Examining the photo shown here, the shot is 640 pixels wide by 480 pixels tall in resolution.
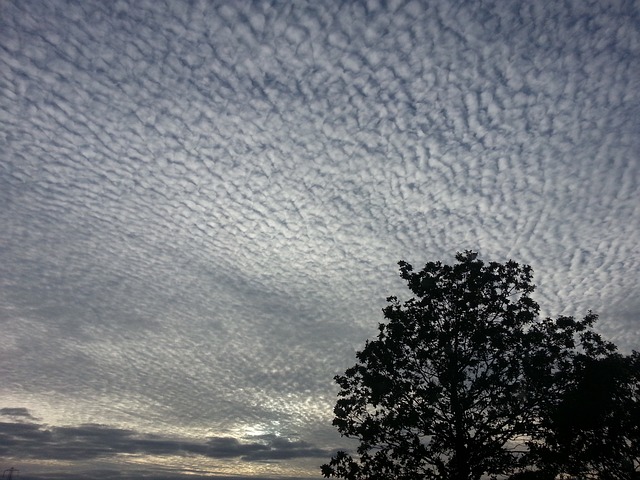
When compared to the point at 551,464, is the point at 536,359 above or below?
above

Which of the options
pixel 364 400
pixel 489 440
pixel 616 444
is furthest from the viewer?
pixel 616 444

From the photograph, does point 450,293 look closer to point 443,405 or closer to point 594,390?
point 443,405

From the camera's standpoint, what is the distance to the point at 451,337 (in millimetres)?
20109

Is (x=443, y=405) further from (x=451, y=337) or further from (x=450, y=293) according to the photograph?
(x=450, y=293)

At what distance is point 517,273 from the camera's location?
69.2 ft

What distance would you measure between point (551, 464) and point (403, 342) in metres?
8.52

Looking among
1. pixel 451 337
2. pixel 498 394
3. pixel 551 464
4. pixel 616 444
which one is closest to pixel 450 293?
pixel 451 337

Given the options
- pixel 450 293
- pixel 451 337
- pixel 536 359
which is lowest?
pixel 536 359

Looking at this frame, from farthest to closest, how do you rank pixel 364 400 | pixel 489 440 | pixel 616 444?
pixel 616 444 < pixel 364 400 < pixel 489 440

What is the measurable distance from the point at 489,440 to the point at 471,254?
8.81m

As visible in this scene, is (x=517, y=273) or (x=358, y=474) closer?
(x=358, y=474)

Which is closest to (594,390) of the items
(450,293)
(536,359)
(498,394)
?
(536,359)

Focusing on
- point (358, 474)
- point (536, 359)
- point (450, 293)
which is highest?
point (450, 293)

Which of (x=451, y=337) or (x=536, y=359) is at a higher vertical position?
(x=451, y=337)
